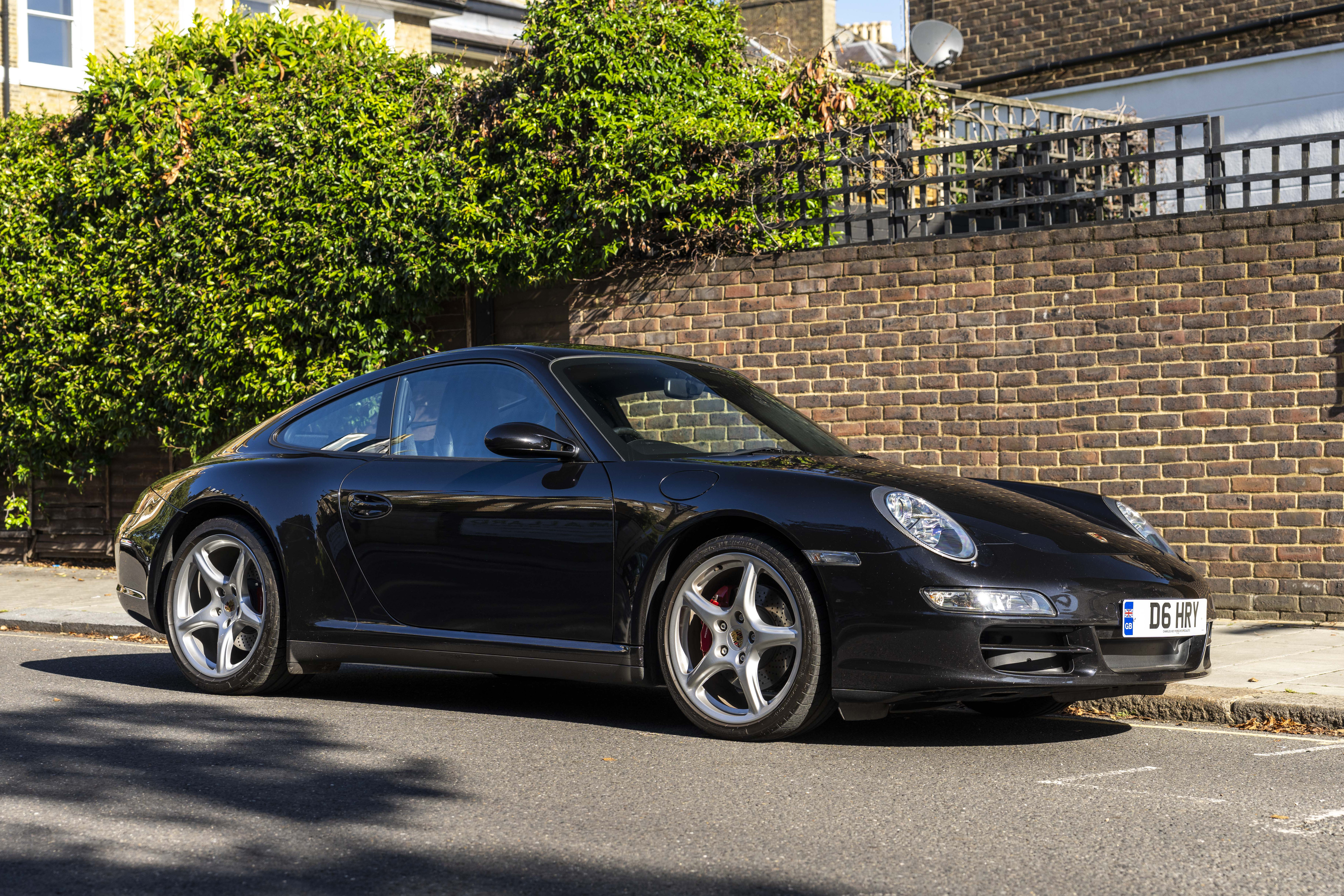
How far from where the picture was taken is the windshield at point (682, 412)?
5879mm

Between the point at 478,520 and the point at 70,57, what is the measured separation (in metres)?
16.8

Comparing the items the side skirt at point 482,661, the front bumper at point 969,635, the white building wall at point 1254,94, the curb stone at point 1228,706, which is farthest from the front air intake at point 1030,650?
the white building wall at point 1254,94

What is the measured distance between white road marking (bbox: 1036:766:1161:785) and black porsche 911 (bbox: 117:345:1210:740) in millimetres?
274

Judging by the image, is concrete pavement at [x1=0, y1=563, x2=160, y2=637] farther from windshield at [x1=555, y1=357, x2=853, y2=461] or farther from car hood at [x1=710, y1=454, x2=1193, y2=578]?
car hood at [x1=710, y1=454, x2=1193, y2=578]

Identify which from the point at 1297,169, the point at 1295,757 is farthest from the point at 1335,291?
the point at 1295,757

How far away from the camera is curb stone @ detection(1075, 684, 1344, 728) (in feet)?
19.9

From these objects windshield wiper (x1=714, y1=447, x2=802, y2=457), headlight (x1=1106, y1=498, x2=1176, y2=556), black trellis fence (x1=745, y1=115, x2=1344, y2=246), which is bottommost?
headlight (x1=1106, y1=498, x2=1176, y2=556)

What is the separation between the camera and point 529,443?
5652 mm

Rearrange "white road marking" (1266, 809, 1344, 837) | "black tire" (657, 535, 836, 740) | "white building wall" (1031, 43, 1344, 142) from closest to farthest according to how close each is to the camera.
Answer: "white road marking" (1266, 809, 1344, 837), "black tire" (657, 535, 836, 740), "white building wall" (1031, 43, 1344, 142)

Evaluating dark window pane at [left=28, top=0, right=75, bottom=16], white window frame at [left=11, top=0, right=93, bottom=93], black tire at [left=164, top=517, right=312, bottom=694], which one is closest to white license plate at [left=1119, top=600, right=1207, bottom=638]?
black tire at [left=164, top=517, right=312, bottom=694]

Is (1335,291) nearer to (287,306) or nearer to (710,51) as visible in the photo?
(710,51)

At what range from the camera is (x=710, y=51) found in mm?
11625

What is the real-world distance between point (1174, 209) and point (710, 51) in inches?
214

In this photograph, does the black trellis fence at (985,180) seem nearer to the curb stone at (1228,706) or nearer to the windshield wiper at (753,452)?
the curb stone at (1228,706)
